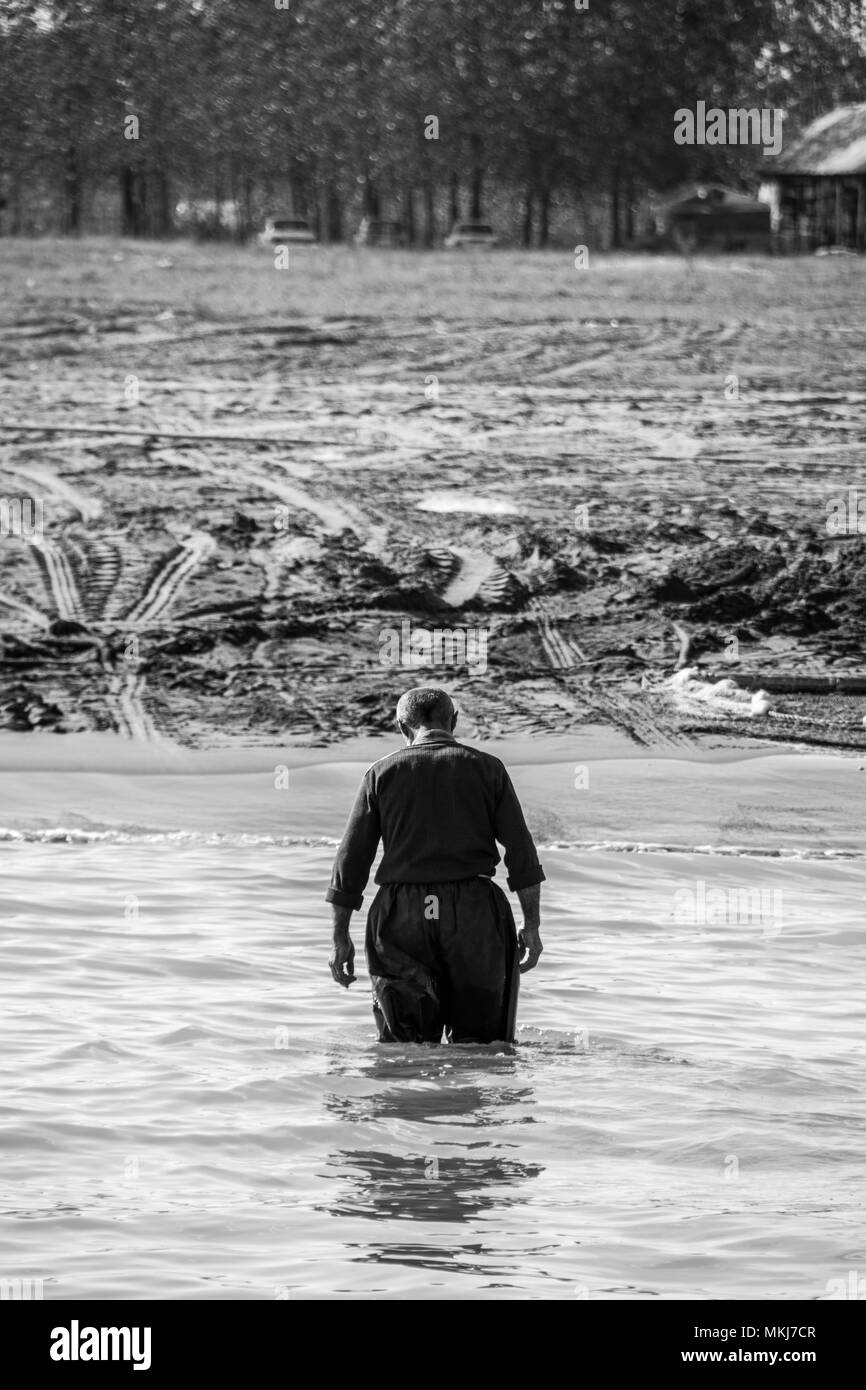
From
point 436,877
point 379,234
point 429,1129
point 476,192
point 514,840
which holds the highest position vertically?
point 476,192

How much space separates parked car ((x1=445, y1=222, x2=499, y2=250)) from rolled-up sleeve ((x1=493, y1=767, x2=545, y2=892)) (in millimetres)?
38548

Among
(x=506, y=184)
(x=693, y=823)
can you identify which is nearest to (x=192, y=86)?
(x=506, y=184)

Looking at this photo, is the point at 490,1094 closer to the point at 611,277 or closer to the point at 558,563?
the point at 558,563

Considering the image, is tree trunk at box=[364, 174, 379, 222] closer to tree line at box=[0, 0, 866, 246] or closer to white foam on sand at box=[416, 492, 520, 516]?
tree line at box=[0, 0, 866, 246]

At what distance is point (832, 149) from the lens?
1852 inches

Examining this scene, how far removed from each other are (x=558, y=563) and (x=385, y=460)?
147 inches

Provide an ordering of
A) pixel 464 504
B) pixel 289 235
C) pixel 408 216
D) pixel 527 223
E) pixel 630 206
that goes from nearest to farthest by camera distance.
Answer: pixel 464 504
pixel 289 235
pixel 527 223
pixel 630 206
pixel 408 216

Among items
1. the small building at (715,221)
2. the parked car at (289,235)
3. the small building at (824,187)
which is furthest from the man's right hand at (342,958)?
the small building at (715,221)

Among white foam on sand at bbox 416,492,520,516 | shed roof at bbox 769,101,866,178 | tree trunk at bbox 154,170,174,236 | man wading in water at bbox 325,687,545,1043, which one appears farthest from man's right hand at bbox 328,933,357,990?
tree trunk at bbox 154,170,174,236

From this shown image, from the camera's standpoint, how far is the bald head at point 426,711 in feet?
20.6

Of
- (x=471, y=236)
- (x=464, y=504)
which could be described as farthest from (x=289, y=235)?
(x=464, y=504)

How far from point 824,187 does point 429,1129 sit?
44139 mm

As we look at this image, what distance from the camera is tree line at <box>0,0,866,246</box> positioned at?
162 feet

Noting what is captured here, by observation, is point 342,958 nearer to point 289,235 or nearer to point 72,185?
point 289,235
